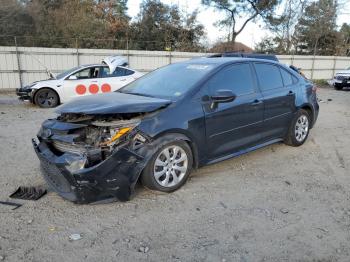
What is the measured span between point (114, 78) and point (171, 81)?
659cm

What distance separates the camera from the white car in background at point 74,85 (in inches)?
419

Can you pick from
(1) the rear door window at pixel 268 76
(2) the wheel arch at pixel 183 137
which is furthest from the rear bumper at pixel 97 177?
(1) the rear door window at pixel 268 76

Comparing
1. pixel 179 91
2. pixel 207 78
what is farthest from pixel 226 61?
pixel 179 91

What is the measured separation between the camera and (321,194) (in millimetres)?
4105

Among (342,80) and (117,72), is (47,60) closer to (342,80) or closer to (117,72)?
(117,72)

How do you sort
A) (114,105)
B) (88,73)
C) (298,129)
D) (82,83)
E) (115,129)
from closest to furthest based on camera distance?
(115,129)
(114,105)
(298,129)
(82,83)
(88,73)

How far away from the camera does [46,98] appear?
10.7m

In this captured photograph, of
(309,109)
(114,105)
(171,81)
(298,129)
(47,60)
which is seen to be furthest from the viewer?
A: (47,60)

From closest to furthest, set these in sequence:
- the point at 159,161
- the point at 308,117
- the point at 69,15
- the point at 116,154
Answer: the point at 116,154 < the point at 159,161 < the point at 308,117 < the point at 69,15

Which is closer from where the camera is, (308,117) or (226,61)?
(226,61)

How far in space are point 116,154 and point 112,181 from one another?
29 centimetres

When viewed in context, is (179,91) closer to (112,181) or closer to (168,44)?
(112,181)

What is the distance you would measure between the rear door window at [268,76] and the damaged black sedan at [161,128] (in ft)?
0.05

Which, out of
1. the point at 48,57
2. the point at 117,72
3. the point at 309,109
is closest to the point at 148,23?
the point at 48,57
